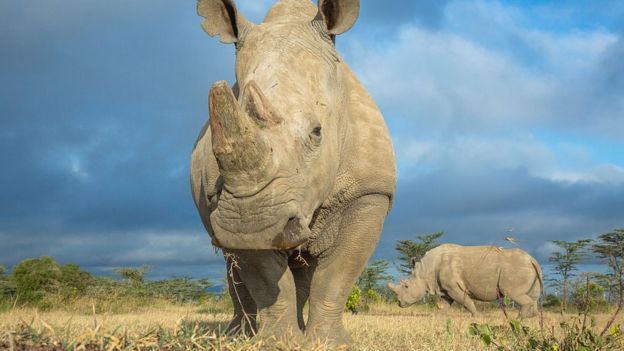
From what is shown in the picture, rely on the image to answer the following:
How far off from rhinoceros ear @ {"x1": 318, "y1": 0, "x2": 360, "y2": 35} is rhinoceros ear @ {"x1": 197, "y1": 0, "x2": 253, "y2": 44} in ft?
1.80

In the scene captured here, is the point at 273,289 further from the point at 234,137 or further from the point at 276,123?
the point at 234,137

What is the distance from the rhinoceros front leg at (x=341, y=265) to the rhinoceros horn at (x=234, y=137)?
5.60 feet

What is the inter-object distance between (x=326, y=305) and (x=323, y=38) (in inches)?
76.1

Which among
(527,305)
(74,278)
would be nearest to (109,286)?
(74,278)

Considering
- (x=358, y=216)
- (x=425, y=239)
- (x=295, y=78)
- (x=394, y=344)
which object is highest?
(x=425, y=239)

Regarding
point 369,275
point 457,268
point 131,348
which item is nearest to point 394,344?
point 131,348

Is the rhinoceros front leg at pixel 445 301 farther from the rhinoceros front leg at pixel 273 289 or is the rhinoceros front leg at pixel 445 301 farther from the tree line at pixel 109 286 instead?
the rhinoceros front leg at pixel 273 289

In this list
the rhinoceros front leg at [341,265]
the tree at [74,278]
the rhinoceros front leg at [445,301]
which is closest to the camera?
the rhinoceros front leg at [341,265]

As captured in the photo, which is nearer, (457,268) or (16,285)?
(457,268)

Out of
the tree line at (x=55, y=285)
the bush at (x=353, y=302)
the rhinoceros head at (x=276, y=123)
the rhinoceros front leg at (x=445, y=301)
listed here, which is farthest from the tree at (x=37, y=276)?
the rhinoceros head at (x=276, y=123)

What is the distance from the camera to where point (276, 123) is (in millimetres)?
3535

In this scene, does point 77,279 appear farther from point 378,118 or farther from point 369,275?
point 378,118

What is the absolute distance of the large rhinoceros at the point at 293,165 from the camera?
3350 millimetres

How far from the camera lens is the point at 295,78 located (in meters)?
3.97
